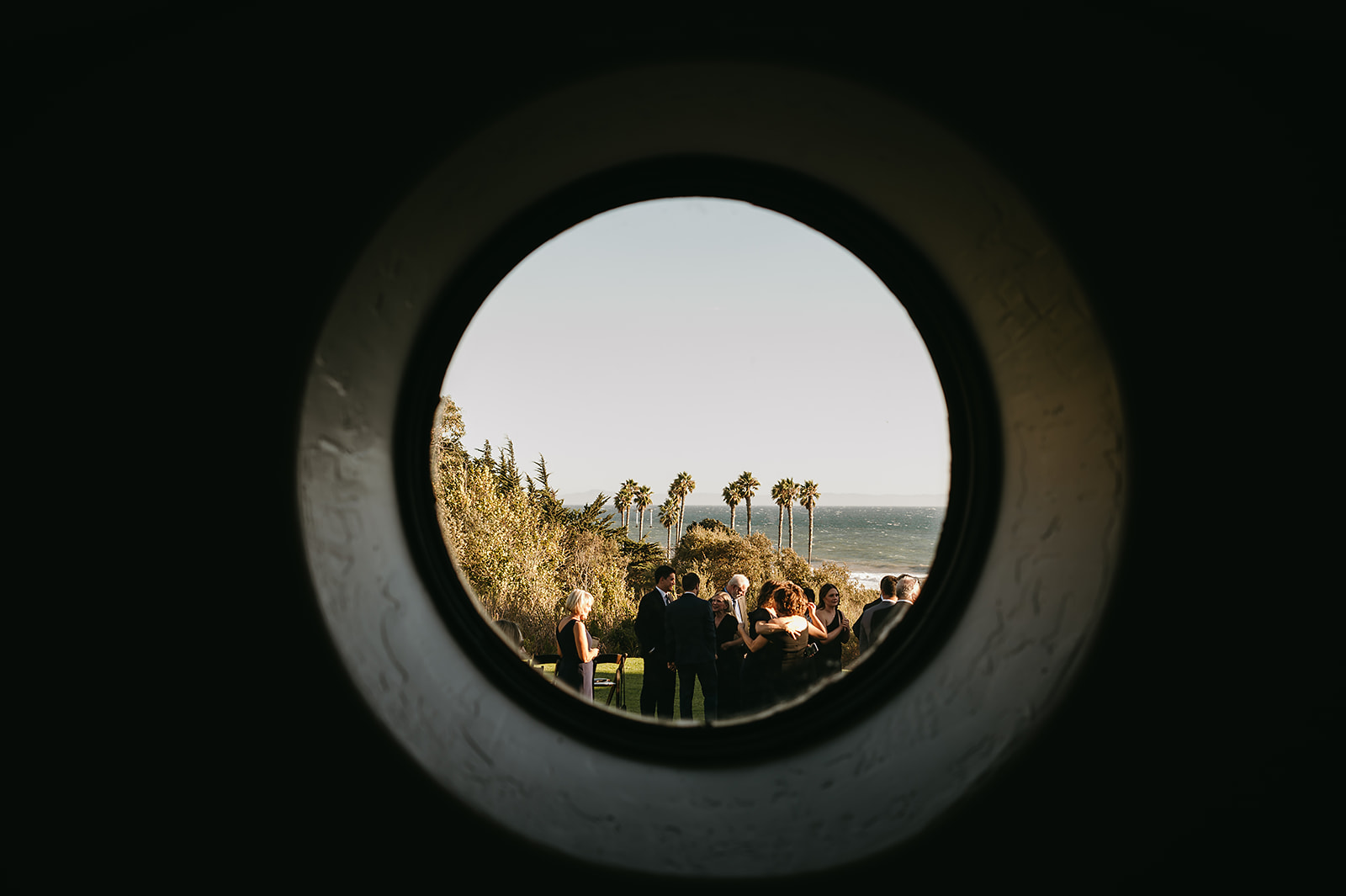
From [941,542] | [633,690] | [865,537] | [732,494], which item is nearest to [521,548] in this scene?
[633,690]

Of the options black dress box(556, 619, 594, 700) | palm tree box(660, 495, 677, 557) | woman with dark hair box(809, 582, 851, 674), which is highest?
palm tree box(660, 495, 677, 557)

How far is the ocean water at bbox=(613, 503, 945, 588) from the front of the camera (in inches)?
1606

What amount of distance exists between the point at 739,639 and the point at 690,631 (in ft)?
2.00

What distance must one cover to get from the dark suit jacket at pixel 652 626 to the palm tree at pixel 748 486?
94.7ft

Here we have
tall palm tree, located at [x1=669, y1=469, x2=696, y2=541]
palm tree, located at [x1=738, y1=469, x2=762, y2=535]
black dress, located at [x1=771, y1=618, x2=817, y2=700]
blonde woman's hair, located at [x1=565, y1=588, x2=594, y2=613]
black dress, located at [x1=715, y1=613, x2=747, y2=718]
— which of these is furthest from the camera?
palm tree, located at [x1=738, y1=469, x2=762, y2=535]

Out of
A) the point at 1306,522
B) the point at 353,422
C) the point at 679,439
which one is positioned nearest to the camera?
the point at 1306,522

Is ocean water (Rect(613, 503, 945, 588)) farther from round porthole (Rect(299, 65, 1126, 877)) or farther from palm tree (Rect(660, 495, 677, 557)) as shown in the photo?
round porthole (Rect(299, 65, 1126, 877))

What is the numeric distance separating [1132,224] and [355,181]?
1.15 meters

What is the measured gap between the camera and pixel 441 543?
1.42 meters

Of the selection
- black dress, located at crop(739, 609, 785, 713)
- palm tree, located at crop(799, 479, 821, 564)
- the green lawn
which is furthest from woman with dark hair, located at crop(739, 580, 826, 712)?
palm tree, located at crop(799, 479, 821, 564)

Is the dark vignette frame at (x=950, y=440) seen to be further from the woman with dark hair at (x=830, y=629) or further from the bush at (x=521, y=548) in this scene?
the bush at (x=521, y=548)

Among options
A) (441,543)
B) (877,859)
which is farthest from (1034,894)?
(441,543)

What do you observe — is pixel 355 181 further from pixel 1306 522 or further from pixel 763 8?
pixel 1306 522

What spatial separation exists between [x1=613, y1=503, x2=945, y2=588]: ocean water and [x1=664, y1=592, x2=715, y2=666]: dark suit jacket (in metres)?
15.4
